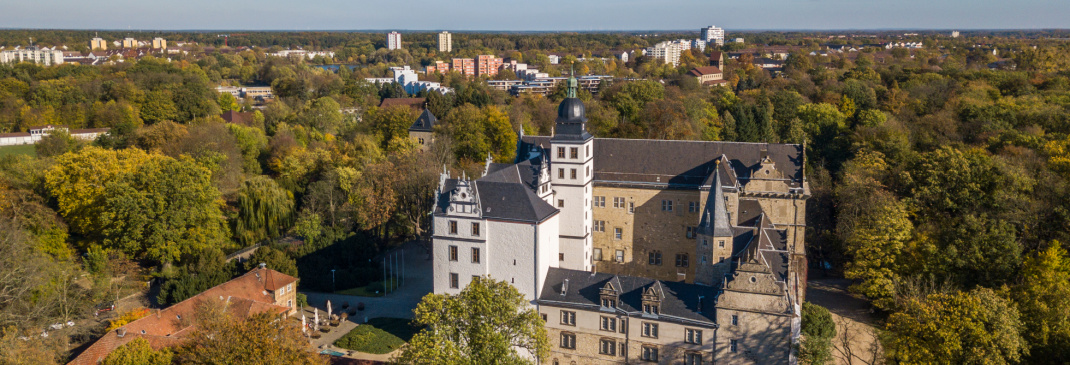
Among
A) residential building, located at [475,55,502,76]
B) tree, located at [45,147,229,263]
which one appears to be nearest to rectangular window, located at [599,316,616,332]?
tree, located at [45,147,229,263]

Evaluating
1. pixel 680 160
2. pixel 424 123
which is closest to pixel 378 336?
pixel 680 160

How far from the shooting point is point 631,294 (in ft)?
111

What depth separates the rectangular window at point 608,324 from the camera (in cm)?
3375

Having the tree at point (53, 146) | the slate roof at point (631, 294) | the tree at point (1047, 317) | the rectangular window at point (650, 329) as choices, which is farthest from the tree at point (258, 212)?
the tree at point (1047, 317)

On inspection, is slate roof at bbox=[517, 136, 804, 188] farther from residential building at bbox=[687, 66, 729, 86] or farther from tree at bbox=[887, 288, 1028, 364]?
residential building at bbox=[687, 66, 729, 86]

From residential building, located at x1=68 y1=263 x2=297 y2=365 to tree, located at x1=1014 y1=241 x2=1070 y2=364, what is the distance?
3205 cm

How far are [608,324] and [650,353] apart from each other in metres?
2.35

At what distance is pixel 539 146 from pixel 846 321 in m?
21.5

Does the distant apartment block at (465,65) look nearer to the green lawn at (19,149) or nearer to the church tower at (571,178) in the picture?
the green lawn at (19,149)

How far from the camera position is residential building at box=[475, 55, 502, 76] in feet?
609

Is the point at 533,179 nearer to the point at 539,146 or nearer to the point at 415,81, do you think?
the point at 539,146

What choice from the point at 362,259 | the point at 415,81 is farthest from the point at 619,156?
the point at 415,81

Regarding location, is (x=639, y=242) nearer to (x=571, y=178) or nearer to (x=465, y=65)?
(x=571, y=178)

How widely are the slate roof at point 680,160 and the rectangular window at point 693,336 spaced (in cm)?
1271
